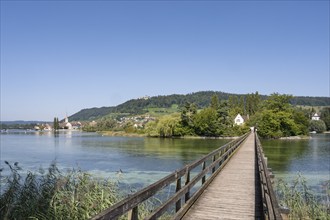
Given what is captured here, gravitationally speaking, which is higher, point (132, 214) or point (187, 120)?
point (187, 120)

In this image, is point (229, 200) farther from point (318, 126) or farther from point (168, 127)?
point (318, 126)

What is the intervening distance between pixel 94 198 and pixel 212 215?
14.7 feet

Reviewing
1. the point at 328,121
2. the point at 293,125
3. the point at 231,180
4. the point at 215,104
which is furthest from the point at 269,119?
the point at 231,180

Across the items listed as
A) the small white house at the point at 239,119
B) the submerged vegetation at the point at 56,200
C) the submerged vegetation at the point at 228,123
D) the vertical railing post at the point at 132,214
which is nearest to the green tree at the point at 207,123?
the submerged vegetation at the point at 228,123

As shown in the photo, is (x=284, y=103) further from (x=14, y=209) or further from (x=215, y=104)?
(x=14, y=209)

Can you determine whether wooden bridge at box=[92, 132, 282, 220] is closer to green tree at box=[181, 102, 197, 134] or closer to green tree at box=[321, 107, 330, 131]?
green tree at box=[181, 102, 197, 134]

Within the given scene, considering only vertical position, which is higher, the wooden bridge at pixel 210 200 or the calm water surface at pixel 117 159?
the wooden bridge at pixel 210 200

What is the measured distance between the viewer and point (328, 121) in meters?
133

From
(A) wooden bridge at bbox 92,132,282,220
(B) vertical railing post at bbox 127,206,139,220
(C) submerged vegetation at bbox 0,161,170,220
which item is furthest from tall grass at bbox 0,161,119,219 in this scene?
(B) vertical railing post at bbox 127,206,139,220

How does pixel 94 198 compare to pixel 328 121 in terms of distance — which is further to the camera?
pixel 328 121

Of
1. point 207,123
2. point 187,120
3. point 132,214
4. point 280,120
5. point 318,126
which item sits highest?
point 187,120

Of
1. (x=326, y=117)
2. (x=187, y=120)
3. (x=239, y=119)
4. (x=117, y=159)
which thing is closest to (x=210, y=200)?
(x=117, y=159)

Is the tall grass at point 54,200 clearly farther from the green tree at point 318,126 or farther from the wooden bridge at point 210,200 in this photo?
the green tree at point 318,126

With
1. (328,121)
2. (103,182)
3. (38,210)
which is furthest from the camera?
(328,121)
